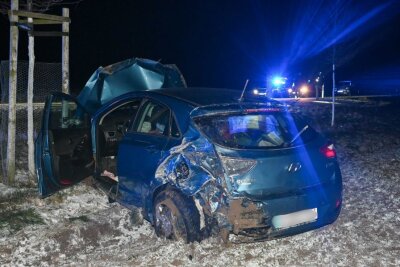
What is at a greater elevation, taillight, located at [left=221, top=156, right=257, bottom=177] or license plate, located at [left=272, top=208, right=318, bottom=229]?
taillight, located at [left=221, top=156, right=257, bottom=177]

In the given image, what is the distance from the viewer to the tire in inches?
169

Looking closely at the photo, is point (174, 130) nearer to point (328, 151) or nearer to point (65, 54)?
point (328, 151)

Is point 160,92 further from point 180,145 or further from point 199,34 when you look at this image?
point 199,34

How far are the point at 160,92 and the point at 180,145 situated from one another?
976 millimetres

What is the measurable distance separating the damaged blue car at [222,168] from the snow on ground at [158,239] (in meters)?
0.29

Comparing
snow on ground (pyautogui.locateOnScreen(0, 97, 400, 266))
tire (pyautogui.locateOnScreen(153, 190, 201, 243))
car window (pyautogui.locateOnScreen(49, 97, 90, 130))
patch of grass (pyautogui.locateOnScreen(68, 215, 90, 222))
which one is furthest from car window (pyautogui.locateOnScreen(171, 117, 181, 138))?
car window (pyautogui.locateOnScreen(49, 97, 90, 130))

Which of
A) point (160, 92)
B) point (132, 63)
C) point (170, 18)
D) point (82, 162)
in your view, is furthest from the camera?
point (170, 18)

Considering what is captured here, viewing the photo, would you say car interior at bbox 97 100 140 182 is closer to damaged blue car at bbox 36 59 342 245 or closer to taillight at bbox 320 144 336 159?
damaged blue car at bbox 36 59 342 245

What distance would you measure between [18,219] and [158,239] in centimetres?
171

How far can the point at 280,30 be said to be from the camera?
55.6 m

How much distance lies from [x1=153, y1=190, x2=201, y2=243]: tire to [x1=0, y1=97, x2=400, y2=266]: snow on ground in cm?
15

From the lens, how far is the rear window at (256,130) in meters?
4.35

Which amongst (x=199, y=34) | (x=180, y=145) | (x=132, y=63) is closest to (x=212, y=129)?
(x=180, y=145)

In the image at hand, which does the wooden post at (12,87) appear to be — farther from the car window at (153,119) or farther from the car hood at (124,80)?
the car window at (153,119)
